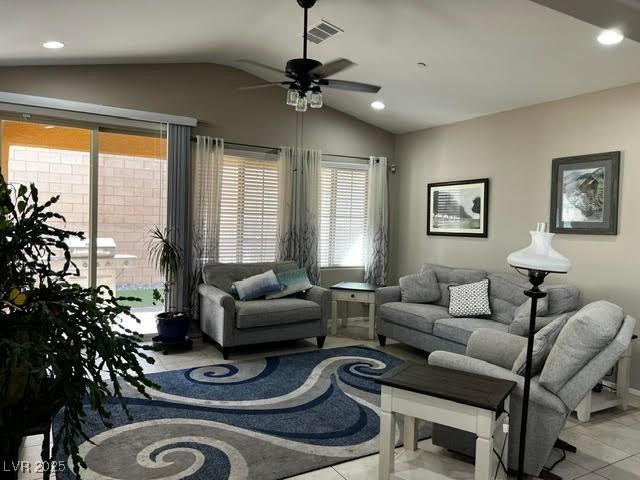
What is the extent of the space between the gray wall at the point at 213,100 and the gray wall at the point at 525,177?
2.52 ft

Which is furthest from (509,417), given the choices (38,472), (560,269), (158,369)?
(158,369)

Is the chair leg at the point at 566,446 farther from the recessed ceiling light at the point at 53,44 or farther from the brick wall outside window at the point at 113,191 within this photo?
the recessed ceiling light at the point at 53,44

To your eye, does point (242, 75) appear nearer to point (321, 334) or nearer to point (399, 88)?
point (399, 88)

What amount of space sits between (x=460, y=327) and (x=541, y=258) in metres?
1.99

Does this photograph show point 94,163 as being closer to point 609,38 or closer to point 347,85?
point 347,85

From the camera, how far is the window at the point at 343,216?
6124 mm

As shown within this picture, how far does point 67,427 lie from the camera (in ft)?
2.97

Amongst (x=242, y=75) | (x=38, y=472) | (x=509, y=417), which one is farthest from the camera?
(x=242, y=75)

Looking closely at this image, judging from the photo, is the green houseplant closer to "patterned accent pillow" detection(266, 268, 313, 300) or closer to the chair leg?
the chair leg

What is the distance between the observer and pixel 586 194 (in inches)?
164

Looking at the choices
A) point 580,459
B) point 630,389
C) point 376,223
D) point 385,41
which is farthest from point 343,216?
point 580,459

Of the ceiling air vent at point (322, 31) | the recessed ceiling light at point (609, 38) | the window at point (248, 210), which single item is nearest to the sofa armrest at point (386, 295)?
the window at point (248, 210)

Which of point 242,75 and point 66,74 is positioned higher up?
point 242,75

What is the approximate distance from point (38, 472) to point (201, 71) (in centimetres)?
468
